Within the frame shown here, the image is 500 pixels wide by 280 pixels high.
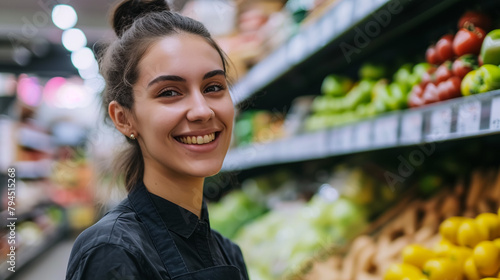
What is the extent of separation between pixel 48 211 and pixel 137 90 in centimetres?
765

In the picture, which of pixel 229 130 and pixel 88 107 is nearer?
pixel 229 130

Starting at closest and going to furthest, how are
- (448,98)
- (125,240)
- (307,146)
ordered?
(125,240), (448,98), (307,146)

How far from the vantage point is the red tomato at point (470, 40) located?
1.27 meters

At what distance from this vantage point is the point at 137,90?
39.0 inches

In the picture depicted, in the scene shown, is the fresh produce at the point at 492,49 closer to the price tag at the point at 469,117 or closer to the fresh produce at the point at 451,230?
the price tag at the point at 469,117

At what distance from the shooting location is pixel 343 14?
1612 mm

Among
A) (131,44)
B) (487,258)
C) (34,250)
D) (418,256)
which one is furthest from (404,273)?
(34,250)

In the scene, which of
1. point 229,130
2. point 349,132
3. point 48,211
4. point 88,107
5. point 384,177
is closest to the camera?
point 229,130

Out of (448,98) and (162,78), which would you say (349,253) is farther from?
(162,78)

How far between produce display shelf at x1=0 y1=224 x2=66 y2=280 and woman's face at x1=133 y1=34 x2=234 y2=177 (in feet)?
13.3

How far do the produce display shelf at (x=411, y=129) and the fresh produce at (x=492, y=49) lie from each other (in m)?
0.13

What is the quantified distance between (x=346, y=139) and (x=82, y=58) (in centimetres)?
691

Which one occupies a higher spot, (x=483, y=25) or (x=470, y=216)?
(x=483, y=25)

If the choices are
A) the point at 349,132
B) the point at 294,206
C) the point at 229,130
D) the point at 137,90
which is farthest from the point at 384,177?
the point at 137,90
